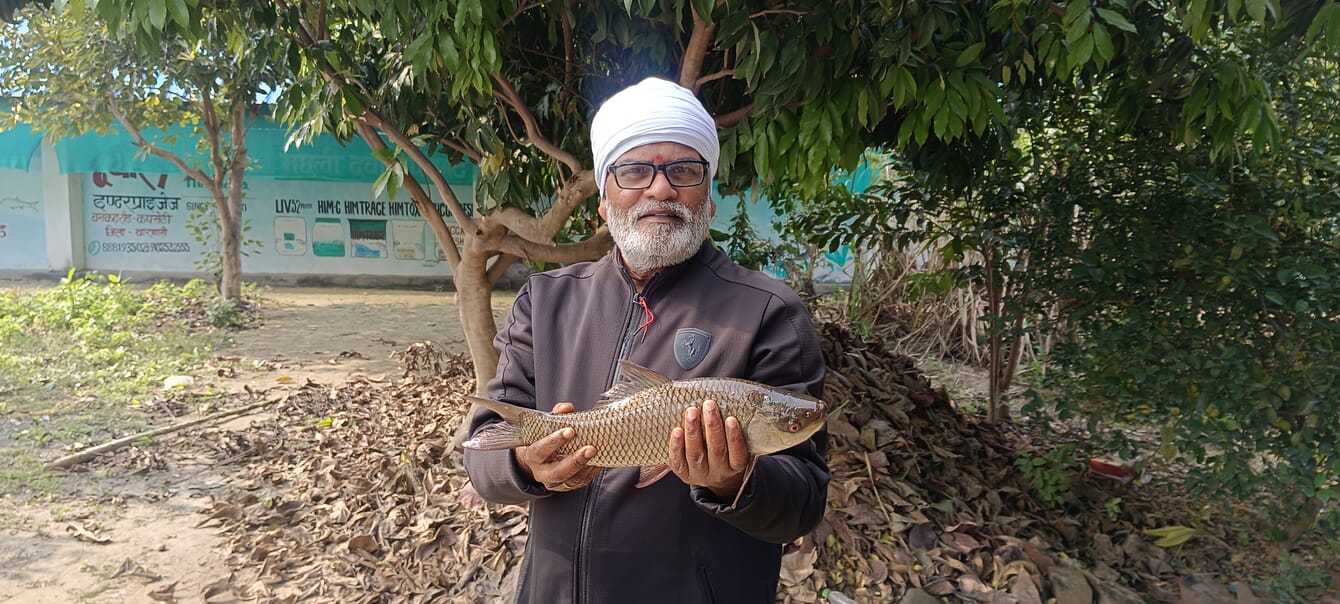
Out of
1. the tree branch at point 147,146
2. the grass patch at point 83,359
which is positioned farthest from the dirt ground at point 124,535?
the tree branch at point 147,146

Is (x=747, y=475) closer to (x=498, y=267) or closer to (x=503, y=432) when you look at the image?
(x=503, y=432)

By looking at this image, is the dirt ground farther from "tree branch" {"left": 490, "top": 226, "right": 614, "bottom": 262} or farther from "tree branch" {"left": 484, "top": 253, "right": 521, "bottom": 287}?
"tree branch" {"left": 490, "top": 226, "right": 614, "bottom": 262}

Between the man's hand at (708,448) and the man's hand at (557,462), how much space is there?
0.61 ft

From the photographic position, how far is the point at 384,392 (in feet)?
22.9

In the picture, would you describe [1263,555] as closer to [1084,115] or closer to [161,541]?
[1084,115]

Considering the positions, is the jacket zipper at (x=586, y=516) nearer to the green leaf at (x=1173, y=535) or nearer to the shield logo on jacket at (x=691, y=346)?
the shield logo on jacket at (x=691, y=346)

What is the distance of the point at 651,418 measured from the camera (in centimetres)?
154

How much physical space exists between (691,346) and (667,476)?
30 cm

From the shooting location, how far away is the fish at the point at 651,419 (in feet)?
4.95

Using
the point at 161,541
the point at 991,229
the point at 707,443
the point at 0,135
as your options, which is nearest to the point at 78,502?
the point at 161,541

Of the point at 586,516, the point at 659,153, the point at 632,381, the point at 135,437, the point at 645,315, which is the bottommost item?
the point at 135,437

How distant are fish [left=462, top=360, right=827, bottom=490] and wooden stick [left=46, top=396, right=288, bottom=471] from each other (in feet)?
17.3

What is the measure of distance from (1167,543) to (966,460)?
122 centimetres

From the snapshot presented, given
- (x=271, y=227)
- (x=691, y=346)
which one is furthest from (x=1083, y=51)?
(x=271, y=227)
